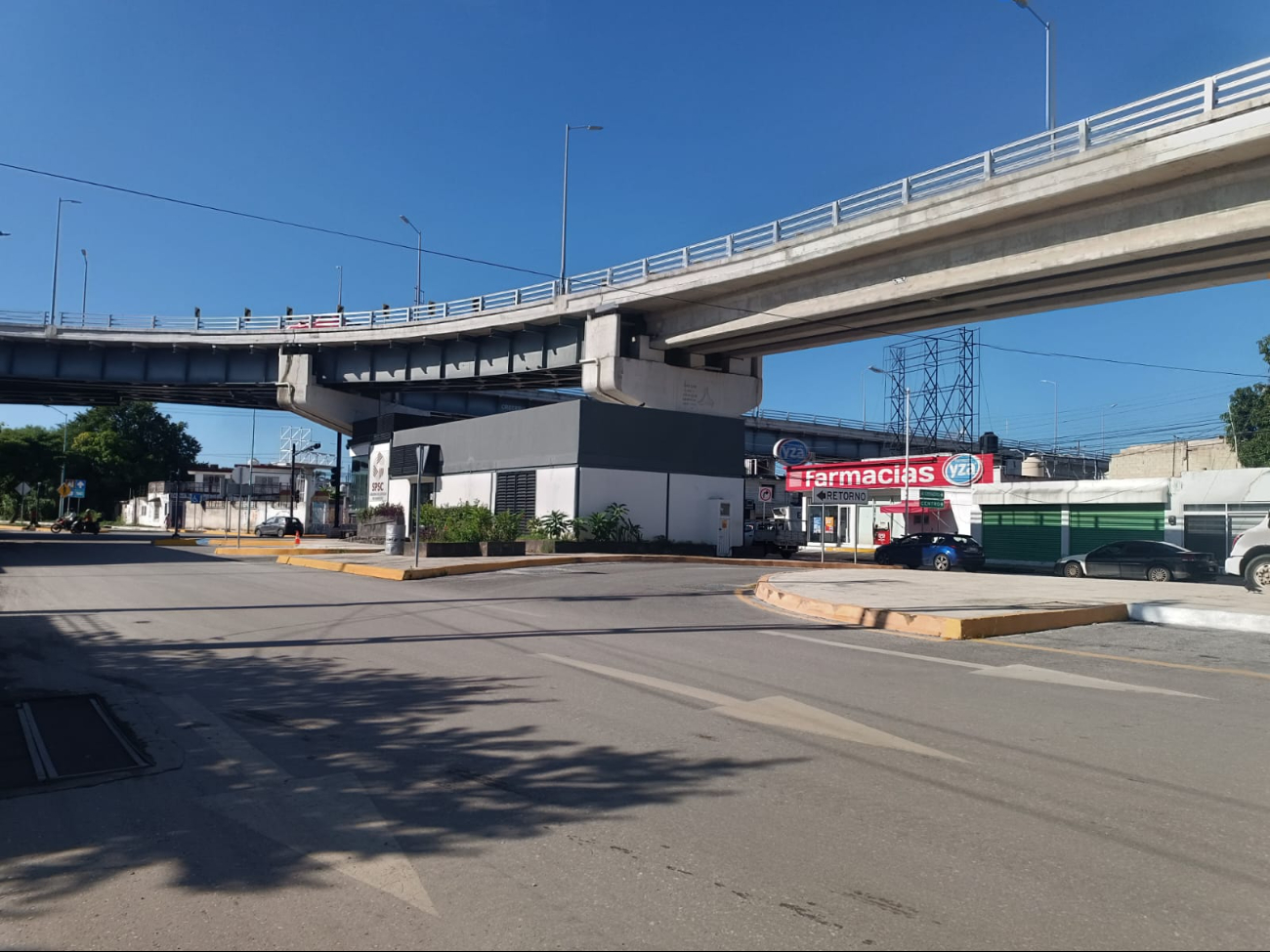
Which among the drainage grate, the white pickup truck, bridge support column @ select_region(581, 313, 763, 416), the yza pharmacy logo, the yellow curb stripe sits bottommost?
A: the drainage grate

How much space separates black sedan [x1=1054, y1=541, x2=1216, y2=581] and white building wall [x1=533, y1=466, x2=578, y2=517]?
16890 mm

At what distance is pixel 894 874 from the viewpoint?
164 inches

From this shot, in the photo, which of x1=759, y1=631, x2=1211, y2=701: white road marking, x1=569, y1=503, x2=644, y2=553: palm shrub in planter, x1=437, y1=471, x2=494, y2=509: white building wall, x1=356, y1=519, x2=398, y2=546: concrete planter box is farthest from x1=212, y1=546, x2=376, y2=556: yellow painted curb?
x1=759, y1=631, x2=1211, y2=701: white road marking

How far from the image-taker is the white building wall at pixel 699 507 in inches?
1425

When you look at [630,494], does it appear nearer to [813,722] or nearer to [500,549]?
[500,549]

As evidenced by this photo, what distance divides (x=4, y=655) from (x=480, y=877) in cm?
889

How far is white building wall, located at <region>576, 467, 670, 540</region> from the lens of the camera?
33.3 m

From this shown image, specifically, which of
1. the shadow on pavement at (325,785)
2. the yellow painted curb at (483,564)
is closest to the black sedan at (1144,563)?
the yellow painted curb at (483,564)

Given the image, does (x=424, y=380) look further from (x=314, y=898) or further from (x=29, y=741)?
(x=314, y=898)

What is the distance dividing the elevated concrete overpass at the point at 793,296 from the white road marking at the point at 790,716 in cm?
1901

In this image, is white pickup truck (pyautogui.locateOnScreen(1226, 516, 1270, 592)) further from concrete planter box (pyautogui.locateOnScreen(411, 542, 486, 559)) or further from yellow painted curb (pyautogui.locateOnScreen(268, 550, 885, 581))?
concrete planter box (pyautogui.locateOnScreen(411, 542, 486, 559))

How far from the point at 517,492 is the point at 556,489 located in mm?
2988

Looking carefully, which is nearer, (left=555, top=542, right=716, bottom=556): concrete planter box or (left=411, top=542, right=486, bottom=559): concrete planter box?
(left=411, top=542, right=486, bottom=559): concrete planter box

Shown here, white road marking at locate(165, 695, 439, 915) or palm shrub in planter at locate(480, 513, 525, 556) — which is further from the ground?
palm shrub in planter at locate(480, 513, 525, 556)
